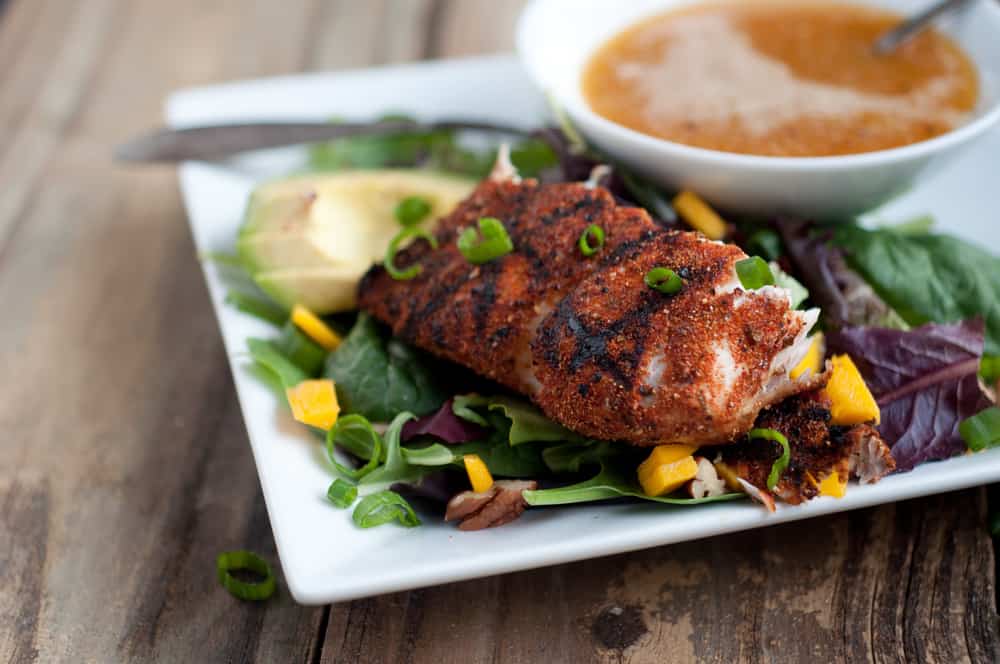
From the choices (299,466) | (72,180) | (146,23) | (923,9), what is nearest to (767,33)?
(923,9)

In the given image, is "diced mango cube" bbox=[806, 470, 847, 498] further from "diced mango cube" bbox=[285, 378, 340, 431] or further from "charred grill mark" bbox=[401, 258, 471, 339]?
"diced mango cube" bbox=[285, 378, 340, 431]

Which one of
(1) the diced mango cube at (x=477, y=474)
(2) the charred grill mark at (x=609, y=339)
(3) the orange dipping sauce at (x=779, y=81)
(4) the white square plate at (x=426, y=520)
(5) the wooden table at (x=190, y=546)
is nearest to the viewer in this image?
(4) the white square plate at (x=426, y=520)

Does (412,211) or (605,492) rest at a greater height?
(412,211)

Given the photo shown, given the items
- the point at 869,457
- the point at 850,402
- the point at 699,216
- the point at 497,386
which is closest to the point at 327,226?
the point at 497,386

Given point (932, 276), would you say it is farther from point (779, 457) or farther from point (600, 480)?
point (600, 480)

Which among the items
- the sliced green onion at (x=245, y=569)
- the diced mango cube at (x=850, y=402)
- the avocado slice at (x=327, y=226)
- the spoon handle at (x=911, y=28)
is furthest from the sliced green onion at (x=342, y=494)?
the spoon handle at (x=911, y=28)

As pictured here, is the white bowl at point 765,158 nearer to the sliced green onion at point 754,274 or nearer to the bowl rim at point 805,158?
the bowl rim at point 805,158
